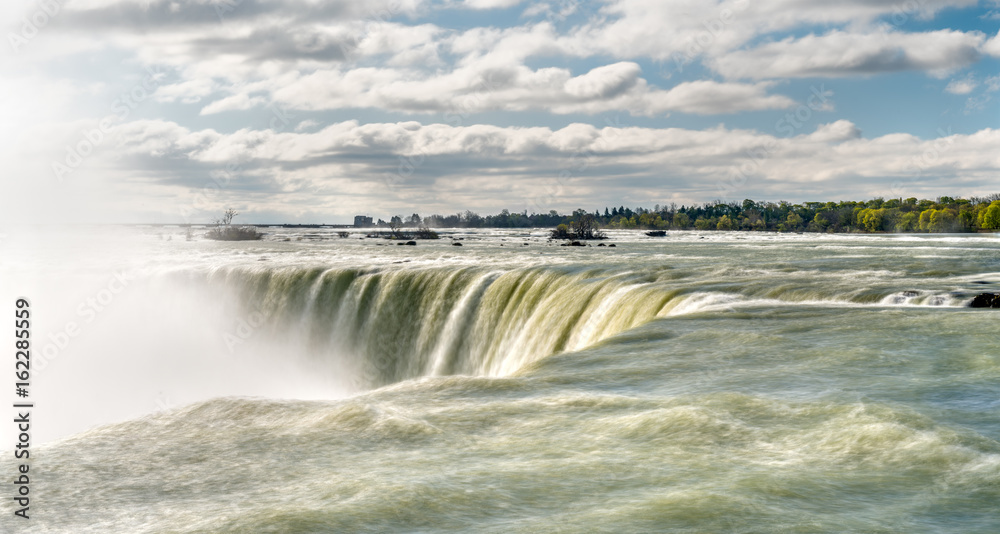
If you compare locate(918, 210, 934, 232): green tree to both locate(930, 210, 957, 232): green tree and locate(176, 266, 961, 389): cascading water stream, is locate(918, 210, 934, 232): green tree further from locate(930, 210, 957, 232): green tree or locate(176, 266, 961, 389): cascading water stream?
locate(176, 266, 961, 389): cascading water stream

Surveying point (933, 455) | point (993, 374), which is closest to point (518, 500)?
point (933, 455)

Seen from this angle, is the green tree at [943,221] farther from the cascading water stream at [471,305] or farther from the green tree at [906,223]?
the cascading water stream at [471,305]

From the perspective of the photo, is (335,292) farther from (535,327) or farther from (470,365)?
(535,327)

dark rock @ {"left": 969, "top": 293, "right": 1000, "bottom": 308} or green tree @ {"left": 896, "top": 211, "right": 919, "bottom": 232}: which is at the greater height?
green tree @ {"left": 896, "top": 211, "right": 919, "bottom": 232}

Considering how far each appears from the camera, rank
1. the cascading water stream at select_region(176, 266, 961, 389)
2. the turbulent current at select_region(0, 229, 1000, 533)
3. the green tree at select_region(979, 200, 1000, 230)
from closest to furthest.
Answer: the turbulent current at select_region(0, 229, 1000, 533) < the cascading water stream at select_region(176, 266, 961, 389) < the green tree at select_region(979, 200, 1000, 230)

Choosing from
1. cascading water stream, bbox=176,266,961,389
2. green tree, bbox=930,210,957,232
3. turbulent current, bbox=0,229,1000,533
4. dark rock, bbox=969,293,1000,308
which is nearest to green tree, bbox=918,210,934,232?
green tree, bbox=930,210,957,232

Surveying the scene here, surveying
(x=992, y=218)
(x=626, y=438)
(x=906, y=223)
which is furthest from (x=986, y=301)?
(x=906, y=223)

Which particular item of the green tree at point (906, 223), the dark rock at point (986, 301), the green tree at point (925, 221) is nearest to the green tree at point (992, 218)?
the green tree at point (925, 221)

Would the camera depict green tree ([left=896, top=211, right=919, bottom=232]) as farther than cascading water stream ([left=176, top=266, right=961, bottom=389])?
Yes
